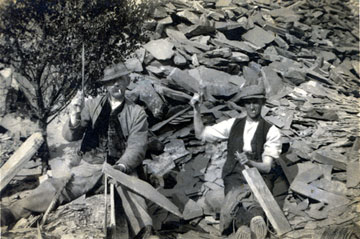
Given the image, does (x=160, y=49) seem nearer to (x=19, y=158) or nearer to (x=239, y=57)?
(x=239, y=57)

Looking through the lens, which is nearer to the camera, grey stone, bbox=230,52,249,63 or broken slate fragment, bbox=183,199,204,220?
broken slate fragment, bbox=183,199,204,220

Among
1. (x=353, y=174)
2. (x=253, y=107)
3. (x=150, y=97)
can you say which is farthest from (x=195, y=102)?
(x=353, y=174)

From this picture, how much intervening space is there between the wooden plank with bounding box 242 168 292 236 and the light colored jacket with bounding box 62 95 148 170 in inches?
37.5

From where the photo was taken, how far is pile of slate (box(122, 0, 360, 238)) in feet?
10.2

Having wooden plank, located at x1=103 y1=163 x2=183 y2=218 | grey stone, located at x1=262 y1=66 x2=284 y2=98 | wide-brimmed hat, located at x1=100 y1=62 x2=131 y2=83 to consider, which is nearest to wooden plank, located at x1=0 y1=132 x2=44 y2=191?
wooden plank, located at x1=103 y1=163 x2=183 y2=218

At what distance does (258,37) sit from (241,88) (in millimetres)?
725

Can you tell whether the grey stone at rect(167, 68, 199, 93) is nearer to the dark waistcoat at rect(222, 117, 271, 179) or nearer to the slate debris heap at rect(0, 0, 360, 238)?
the slate debris heap at rect(0, 0, 360, 238)

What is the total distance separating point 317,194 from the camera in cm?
317

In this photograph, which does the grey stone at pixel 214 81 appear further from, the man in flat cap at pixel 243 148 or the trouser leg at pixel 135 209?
the trouser leg at pixel 135 209

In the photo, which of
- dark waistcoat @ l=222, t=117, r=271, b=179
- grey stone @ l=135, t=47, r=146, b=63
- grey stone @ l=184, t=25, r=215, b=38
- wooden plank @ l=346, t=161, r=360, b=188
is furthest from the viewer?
grey stone @ l=184, t=25, r=215, b=38

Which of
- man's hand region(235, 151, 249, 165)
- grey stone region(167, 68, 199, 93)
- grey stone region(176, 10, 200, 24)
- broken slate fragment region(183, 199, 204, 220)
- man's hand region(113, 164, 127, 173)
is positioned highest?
grey stone region(176, 10, 200, 24)

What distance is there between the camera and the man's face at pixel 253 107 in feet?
10.0

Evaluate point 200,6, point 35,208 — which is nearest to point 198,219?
point 35,208

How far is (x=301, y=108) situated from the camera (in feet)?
11.3
